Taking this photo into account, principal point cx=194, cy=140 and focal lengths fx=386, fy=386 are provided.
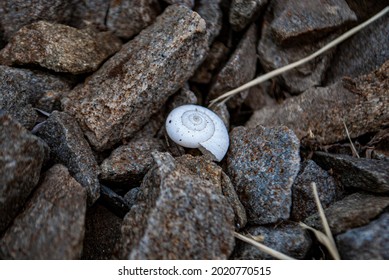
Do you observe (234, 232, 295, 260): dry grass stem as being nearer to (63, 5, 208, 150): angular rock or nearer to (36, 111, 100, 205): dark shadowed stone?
(36, 111, 100, 205): dark shadowed stone

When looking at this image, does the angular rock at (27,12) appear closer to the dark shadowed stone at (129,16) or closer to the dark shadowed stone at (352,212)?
the dark shadowed stone at (129,16)

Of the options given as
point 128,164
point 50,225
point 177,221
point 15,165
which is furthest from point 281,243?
point 15,165

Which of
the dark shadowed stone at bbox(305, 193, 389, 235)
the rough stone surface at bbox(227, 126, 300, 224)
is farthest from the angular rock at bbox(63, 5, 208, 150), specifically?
the dark shadowed stone at bbox(305, 193, 389, 235)

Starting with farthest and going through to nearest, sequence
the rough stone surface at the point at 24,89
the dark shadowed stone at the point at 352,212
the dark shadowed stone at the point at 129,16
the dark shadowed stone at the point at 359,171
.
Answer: the dark shadowed stone at the point at 129,16 < the rough stone surface at the point at 24,89 < the dark shadowed stone at the point at 359,171 < the dark shadowed stone at the point at 352,212

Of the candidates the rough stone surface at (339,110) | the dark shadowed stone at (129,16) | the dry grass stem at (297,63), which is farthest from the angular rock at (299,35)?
the dark shadowed stone at (129,16)

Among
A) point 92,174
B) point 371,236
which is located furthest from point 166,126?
point 371,236
